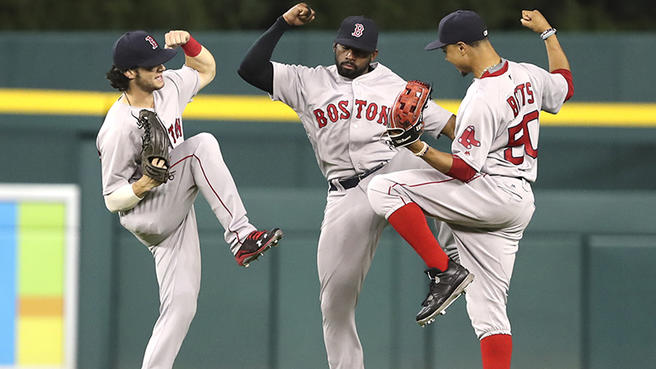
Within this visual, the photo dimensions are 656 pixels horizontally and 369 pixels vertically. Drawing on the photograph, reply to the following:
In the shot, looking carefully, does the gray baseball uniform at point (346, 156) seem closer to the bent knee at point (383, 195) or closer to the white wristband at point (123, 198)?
the bent knee at point (383, 195)

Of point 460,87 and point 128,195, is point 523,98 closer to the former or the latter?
point 128,195

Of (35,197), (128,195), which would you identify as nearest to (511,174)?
(128,195)

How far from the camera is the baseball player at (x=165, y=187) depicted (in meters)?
4.08

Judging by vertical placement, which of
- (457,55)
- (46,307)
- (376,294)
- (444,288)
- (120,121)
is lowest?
(46,307)

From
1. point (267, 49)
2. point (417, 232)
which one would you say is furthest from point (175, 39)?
point (417, 232)

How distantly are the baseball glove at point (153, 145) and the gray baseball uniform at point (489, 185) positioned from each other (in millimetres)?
847

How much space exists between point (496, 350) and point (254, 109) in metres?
3.89

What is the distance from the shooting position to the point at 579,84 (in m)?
8.18

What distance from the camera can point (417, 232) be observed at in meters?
3.99

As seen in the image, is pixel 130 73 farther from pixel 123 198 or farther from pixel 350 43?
pixel 350 43

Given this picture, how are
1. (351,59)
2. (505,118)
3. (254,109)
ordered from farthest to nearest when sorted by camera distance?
(254,109), (351,59), (505,118)

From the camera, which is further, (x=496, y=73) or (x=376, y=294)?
(x=376, y=294)

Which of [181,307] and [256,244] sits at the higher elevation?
[256,244]

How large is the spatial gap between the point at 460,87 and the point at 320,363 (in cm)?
356
